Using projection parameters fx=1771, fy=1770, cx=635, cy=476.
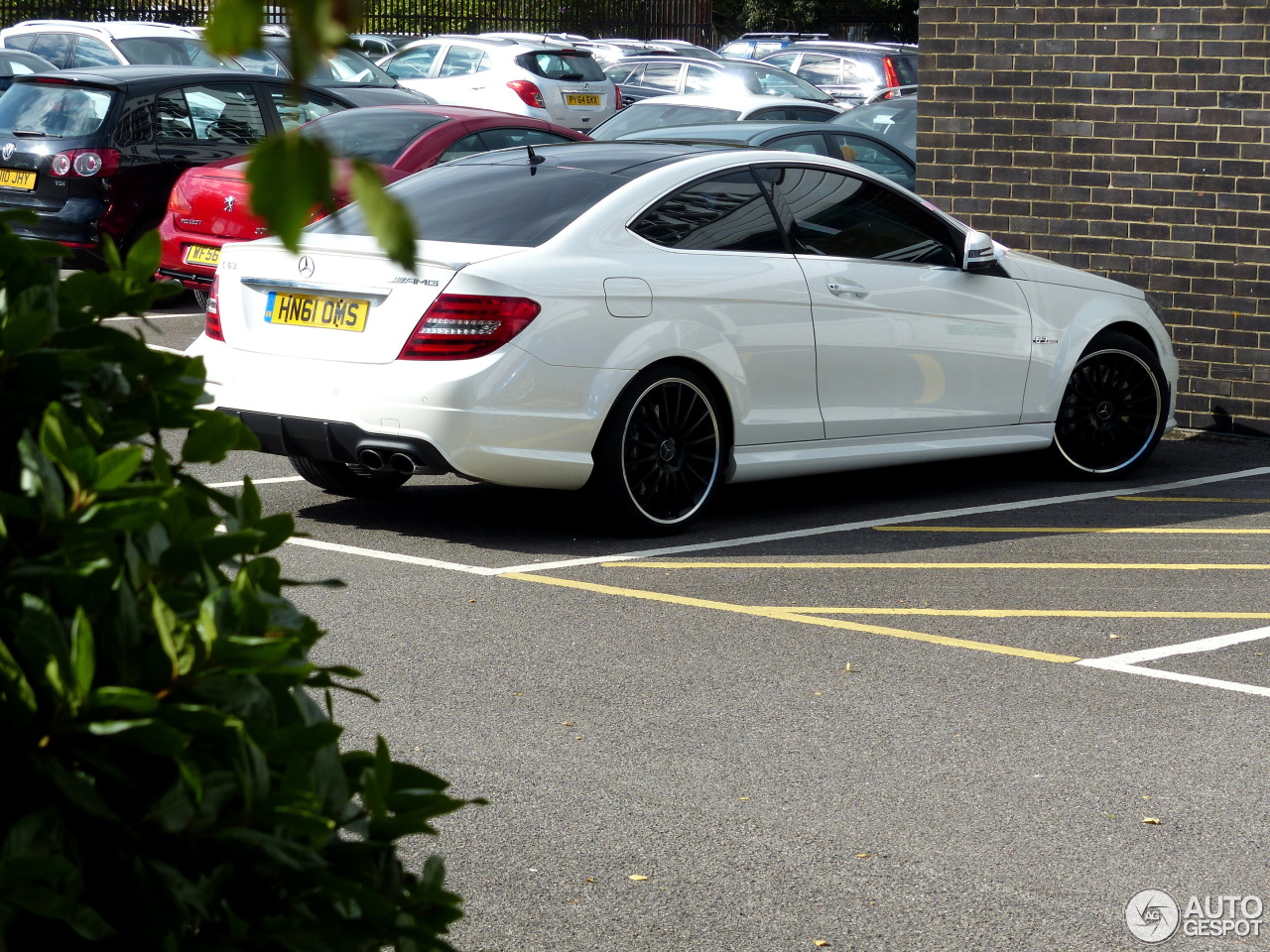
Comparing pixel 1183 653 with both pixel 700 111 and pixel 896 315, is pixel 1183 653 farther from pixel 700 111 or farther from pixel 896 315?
pixel 700 111

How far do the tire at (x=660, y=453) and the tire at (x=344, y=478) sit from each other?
140 cm

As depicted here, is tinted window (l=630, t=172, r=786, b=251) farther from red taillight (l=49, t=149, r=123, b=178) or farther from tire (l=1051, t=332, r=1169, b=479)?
red taillight (l=49, t=149, r=123, b=178)

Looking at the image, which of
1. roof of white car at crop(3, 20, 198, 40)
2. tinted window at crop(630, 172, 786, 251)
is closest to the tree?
tinted window at crop(630, 172, 786, 251)

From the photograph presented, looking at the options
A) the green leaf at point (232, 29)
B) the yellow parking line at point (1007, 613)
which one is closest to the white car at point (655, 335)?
the yellow parking line at point (1007, 613)

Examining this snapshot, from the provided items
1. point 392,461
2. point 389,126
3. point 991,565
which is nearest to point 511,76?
point 389,126

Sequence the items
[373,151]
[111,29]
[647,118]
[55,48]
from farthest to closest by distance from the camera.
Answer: [55,48] < [111,29] < [647,118] < [373,151]

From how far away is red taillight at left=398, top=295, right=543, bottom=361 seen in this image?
6680 mm

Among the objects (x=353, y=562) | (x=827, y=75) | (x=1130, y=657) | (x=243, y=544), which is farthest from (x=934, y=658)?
(x=827, y=75)

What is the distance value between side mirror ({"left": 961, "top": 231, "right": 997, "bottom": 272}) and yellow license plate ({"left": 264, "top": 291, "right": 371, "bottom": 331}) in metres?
2.91

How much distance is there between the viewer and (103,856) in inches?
66.7

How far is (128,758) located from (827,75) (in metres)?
32.3

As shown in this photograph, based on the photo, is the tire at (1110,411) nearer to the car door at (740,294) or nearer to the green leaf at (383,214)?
the car door at (740,294)

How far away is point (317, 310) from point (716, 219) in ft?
5.73
